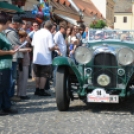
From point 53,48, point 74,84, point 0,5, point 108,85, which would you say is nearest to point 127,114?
A: point 108,85

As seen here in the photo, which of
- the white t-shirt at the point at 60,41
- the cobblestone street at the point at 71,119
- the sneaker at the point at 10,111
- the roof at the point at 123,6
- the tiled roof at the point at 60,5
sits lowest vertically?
the cobblestone street at the point at 71,119

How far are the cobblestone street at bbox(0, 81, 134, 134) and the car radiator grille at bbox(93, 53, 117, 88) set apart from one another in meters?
0.52

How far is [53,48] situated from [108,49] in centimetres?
147

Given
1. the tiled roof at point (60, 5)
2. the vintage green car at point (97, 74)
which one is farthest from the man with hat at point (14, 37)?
the tiled roof at point (60, 5)

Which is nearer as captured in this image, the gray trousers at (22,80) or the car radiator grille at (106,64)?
the car radiator grille at (106,64)

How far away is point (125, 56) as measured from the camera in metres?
6.60

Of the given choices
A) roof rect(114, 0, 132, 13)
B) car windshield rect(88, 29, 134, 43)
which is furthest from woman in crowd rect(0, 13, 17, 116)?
roof rect(114, 0, 132, 13)

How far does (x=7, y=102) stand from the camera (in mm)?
6430

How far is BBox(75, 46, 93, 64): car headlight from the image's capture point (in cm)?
671

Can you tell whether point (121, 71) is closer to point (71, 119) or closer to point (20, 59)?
point (71, 119)

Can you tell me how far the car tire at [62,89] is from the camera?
6.67 meters

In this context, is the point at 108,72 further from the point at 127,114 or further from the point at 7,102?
the point at 7,102

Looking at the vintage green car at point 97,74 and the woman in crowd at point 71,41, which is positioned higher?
the woman in crowd at point 71,41

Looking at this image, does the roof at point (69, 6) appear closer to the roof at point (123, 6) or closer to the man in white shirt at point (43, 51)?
the man in white shirt at point (43, 51)
